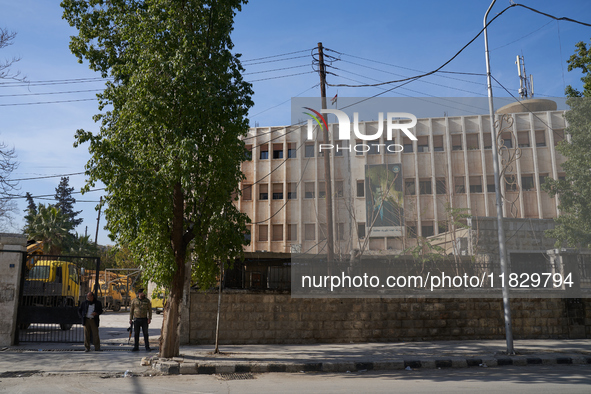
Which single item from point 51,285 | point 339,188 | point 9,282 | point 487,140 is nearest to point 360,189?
point 339,188

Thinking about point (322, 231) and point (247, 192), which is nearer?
point (322, 231)

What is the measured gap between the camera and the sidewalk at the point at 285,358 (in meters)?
9.36

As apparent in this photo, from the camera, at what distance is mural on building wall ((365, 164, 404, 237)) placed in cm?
2294

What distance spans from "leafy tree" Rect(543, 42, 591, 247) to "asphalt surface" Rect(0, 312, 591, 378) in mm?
7825

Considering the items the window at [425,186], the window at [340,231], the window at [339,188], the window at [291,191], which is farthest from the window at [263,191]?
the window at [425,186]

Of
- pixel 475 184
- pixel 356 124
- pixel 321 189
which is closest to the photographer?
pixel 356 124

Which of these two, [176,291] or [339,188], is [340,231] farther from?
[176,291]

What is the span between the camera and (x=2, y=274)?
12.3 metres

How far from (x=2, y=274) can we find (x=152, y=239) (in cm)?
570

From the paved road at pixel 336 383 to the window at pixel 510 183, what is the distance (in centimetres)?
2482

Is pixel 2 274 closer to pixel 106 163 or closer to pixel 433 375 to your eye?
pixel 106 163

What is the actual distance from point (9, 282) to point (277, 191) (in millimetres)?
26595

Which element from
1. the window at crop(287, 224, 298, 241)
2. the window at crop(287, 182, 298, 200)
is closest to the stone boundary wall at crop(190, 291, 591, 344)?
the window at crop(287, 224, 298, 241)

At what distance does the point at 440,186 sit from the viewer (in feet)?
105
